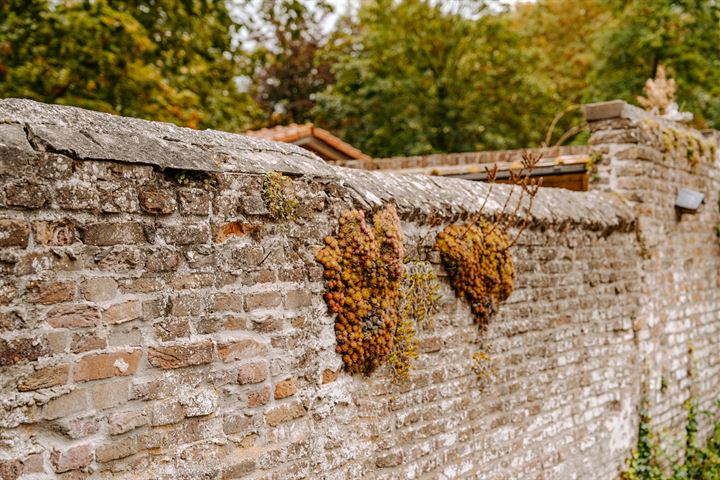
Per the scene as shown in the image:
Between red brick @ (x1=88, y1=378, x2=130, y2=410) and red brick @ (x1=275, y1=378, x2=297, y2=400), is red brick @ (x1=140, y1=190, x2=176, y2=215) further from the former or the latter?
red brick @ (x1=275, y1=378, x2=297, y2=400)

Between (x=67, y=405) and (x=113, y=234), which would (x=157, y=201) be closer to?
(x=113, y=234)

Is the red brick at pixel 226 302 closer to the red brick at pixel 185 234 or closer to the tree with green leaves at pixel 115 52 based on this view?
the red brick at pixel 185 234

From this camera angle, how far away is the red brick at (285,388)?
3.25 m

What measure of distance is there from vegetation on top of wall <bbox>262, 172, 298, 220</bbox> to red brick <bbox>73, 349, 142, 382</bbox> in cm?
90

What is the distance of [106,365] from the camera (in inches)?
102

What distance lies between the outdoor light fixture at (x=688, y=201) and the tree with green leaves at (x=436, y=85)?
15.0 meters

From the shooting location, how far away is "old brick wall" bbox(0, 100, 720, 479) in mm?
2412

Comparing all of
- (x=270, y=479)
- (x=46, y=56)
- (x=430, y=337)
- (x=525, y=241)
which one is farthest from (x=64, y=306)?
(x=46, y=56)

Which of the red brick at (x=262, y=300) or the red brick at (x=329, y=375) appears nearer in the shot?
the red brick at (x=262, y=300)

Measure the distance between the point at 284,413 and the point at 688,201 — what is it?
572 cm

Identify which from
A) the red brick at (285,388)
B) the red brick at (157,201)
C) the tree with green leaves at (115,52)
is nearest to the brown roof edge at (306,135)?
the tree with green leaves at (115,52)

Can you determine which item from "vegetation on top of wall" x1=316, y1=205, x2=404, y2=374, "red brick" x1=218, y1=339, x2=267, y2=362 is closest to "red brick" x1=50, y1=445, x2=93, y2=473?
"red brick" x1=218, y1=339, x2=267, y2=362

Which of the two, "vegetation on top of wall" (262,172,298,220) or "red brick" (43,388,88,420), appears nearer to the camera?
"red brick" (43,388,88,420)

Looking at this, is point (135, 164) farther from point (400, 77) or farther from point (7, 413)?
point (400, 77)
